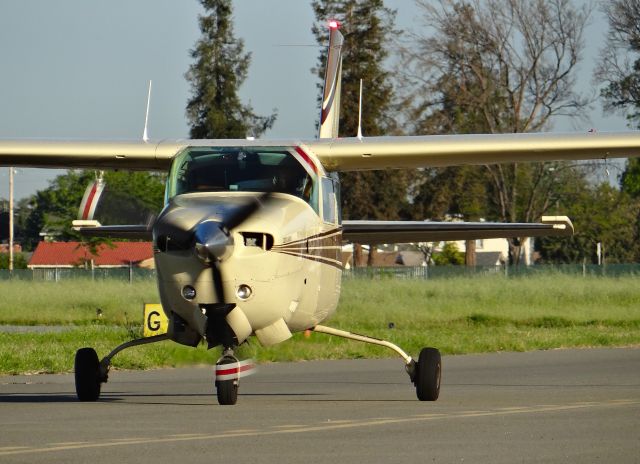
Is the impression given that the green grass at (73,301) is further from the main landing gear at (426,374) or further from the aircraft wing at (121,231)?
the main landing gear at (426,374)

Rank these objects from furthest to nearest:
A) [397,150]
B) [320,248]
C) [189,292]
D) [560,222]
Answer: [560,222], [397,150], [320,248], [189,292]

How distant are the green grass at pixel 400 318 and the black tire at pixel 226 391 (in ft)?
5.74

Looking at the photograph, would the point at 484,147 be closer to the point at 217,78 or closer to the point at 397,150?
the point at 397,150

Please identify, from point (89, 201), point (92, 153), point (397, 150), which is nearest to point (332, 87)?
point (397, 150)

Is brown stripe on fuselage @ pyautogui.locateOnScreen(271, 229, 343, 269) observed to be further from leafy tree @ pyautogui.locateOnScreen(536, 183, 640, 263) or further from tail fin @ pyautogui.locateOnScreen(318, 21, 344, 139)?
leafy tree @ pyautogui.locateOnScreen(536, 183, 640, 263)

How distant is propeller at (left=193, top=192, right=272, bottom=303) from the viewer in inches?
404

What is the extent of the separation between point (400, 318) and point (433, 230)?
16.0 m

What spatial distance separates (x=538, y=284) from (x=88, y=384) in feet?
84.7

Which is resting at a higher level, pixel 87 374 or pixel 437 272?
pixel 437 272

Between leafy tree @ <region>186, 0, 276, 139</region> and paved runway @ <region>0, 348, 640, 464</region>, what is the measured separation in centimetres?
4010

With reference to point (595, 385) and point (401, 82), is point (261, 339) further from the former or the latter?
point (401, 82)

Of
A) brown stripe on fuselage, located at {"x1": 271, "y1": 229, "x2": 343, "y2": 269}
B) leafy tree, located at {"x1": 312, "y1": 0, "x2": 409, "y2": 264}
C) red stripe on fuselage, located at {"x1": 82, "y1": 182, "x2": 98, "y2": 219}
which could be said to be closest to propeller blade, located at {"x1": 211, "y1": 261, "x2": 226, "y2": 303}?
brown stripe on fuselage, located at {"x1": 271, "y1": 229, "x2": 343, "y2": 269}

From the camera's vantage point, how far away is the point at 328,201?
1281cm

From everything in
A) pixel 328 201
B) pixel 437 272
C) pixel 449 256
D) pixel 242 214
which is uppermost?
pixel 328 201
